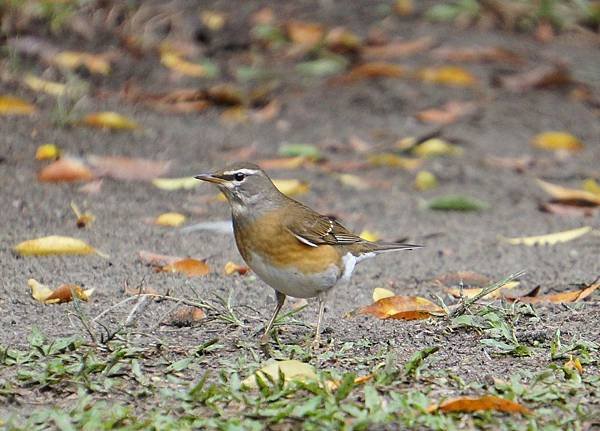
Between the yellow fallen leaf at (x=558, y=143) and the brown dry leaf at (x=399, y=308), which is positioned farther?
the yellow fallen leaf at (x=558, y=143)

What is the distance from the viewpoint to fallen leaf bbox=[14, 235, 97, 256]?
22.2 ft

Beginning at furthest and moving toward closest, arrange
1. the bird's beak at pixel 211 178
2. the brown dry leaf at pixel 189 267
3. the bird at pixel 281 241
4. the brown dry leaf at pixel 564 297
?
the brown dry leaf at pixel 189 267, the brown dry leaf at pixel 564 297, the bird's beak at pixel 211 178, the bird at pixel 281 241

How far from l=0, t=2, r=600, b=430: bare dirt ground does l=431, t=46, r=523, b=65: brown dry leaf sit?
0.15 metres

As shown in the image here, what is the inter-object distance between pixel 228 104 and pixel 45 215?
3.52 m

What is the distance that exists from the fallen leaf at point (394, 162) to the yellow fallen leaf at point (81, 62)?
2749mm

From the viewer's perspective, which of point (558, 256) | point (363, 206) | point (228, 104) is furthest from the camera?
point (228, 104)

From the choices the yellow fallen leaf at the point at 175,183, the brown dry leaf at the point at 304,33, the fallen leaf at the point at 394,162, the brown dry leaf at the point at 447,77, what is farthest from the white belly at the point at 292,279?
the brown dry leaf at the point at 304,33

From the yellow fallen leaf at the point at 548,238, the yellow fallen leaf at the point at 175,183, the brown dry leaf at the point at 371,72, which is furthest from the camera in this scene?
the brown dry leaf at the point at 371,72

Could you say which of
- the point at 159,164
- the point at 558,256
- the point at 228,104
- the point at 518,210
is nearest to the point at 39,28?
the point at 228,104

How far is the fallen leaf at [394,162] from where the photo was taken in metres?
9.74

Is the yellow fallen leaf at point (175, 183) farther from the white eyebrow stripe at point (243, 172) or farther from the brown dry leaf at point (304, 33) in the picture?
the brown dry leaf at point (304, 33)

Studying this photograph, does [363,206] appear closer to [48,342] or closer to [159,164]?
[159,164]

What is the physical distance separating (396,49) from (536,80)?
1.45m

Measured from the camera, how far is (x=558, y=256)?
761 centimetres
